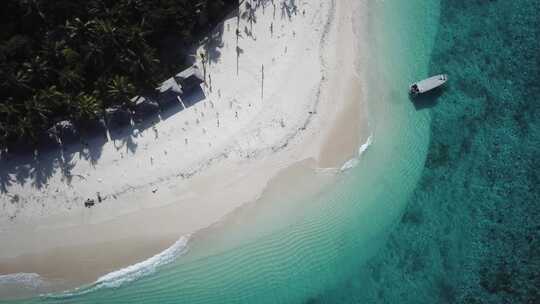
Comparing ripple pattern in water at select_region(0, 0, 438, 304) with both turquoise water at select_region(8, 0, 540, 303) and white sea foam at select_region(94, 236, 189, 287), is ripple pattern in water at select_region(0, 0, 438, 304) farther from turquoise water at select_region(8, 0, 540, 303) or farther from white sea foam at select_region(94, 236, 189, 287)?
white sea foam at select_region(94, 236, 189, 287)

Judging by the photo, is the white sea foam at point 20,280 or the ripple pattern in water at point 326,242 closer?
the white sea foam at point 20,280

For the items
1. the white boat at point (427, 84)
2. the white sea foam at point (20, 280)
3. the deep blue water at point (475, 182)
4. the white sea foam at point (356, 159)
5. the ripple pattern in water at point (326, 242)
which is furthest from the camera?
the white boat at point (427, 84)

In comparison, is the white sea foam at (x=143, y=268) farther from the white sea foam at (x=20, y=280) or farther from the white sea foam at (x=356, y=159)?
the white sea foam at (x=356, y=159)

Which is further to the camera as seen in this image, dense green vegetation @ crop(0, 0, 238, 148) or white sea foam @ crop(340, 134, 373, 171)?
white sea foam @ crop(340, 134, 373, 171)

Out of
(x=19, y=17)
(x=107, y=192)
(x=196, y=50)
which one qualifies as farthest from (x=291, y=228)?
(x=19, y=17)

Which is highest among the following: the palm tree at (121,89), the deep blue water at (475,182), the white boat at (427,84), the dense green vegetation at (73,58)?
the dense green vegetation at (73,58)

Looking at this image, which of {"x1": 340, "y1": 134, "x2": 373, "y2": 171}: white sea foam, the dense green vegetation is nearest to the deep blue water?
{"x1": 340, "y1": 134, "x2": 373, "y2": 171}: white sea foam

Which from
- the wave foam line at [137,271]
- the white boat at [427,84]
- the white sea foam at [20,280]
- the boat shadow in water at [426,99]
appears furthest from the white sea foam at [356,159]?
the white sea foam at [20,280]
